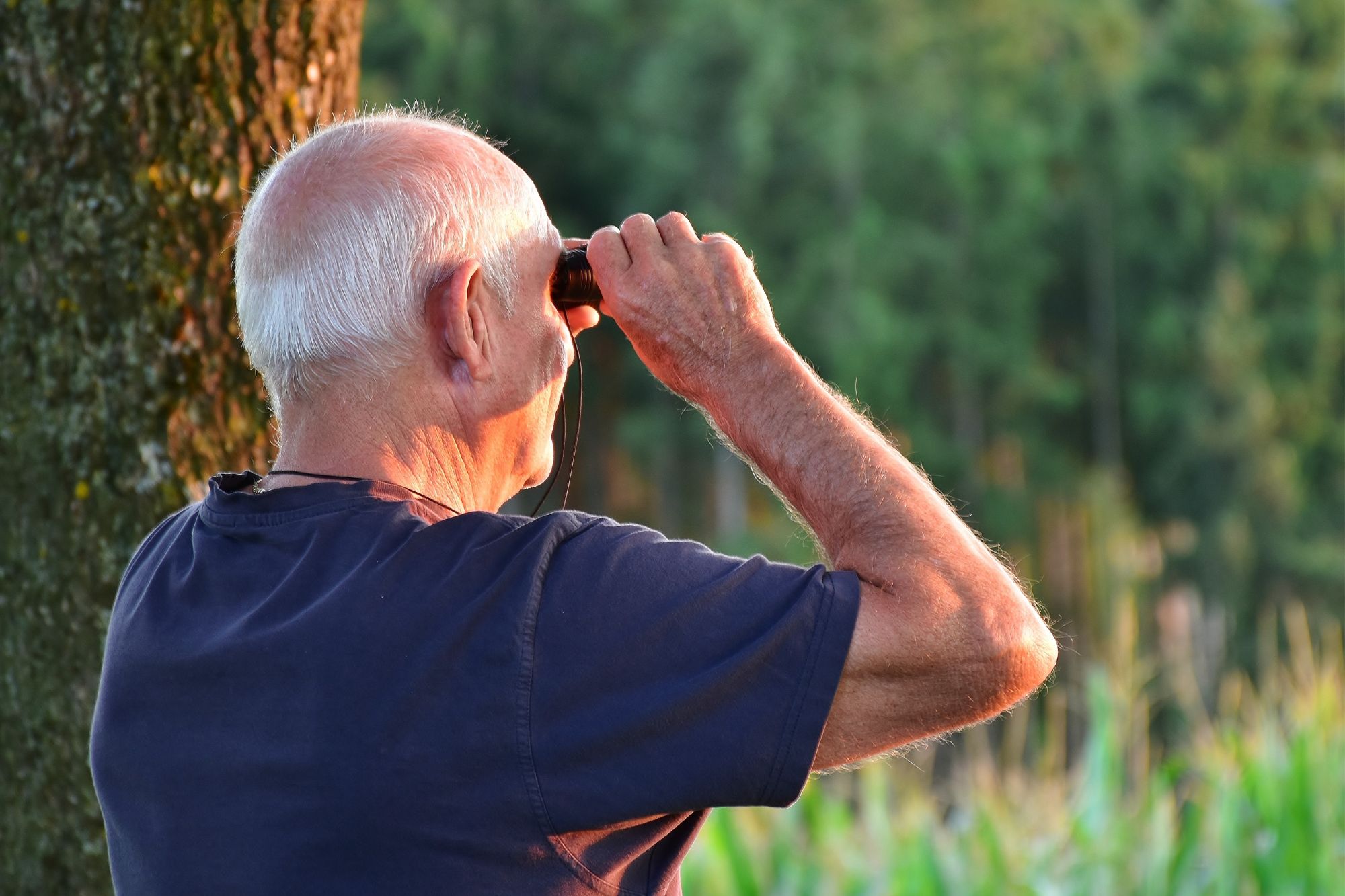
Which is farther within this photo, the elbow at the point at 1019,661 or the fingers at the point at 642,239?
the fingers at the point at 642,239

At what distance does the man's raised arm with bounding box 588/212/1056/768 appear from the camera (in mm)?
1482

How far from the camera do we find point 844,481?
1598 mm

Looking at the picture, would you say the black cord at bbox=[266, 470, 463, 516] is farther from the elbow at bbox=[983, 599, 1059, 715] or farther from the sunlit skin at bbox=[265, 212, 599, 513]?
the elbow at bbox=[983, 599, 1059, 715]

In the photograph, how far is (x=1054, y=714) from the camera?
4391 mm

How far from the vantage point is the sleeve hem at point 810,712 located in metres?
1.41

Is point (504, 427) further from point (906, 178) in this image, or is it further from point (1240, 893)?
point (906, 178)

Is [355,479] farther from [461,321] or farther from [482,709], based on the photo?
[482,709]

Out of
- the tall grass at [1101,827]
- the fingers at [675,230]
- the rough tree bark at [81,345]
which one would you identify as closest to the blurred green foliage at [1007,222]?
the tall grass at [1101,827]

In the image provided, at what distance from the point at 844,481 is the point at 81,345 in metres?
1.34

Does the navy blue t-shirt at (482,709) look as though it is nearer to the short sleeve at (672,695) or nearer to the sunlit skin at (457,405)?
the short sleeve at (672,695)

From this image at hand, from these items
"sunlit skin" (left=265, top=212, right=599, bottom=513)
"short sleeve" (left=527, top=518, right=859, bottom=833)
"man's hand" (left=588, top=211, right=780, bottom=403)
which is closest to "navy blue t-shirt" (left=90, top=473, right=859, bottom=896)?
"short sleeve" (left=527, top=518, right=859, bottom=833)

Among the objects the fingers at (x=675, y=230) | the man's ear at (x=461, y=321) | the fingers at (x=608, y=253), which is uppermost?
the fingers at (x=675, y=230)

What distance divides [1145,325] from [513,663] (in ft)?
135

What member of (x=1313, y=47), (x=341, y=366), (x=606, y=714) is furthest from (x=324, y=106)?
(x=1313, y=47)
